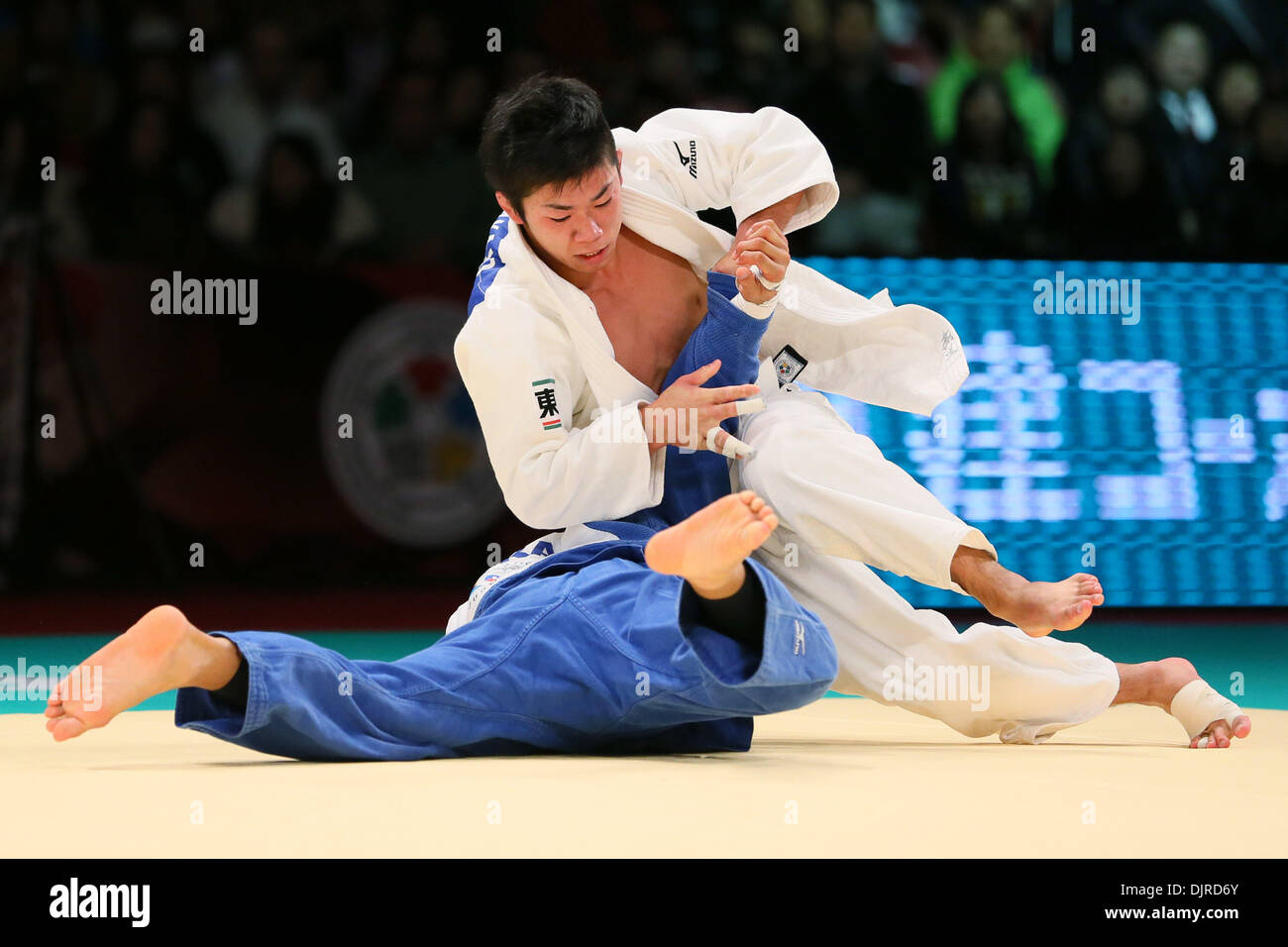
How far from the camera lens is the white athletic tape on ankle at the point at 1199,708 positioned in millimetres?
2193

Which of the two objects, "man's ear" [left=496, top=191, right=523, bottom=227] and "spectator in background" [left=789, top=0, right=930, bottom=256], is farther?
"spectator in background" [left=789, top=0, right=930, bottom=256]

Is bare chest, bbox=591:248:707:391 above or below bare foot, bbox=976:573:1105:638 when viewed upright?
above

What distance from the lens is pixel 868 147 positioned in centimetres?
493

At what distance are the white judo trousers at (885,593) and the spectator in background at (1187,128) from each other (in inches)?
113

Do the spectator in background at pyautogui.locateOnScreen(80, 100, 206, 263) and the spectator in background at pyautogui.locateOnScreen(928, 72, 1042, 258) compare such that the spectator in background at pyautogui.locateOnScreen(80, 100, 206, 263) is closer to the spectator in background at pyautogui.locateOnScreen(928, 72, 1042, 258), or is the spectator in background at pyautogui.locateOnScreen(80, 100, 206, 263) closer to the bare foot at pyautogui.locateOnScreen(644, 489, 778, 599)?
the spectator in background at pyautogui.locateOnScreen(928, 72, 1042, 258)

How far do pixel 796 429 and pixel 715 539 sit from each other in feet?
1.60

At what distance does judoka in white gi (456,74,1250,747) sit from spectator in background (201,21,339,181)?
9.20 feet

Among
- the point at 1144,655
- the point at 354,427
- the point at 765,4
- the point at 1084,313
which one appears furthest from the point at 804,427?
the point at 765,4

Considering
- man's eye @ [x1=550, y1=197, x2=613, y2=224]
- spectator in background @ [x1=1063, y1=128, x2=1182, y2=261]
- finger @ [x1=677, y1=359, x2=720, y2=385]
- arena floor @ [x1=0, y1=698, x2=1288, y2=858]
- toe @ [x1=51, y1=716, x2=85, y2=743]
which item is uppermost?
spectator in background @ [x1=1063, y1=128, x2=1182, y2=261]

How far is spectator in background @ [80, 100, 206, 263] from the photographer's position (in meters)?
4.70

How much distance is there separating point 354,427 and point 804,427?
260 centimetres

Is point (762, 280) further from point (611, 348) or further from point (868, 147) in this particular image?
point (868, 147)

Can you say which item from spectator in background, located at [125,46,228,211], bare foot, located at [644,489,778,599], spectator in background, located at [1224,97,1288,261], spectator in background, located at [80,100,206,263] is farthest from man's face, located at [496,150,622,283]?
spectator in background, located at [1224,97,1288,261]

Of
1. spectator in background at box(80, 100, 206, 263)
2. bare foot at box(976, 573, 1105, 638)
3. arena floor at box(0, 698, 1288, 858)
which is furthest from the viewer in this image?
spectator in background at box(80, 100, 206, 263)
